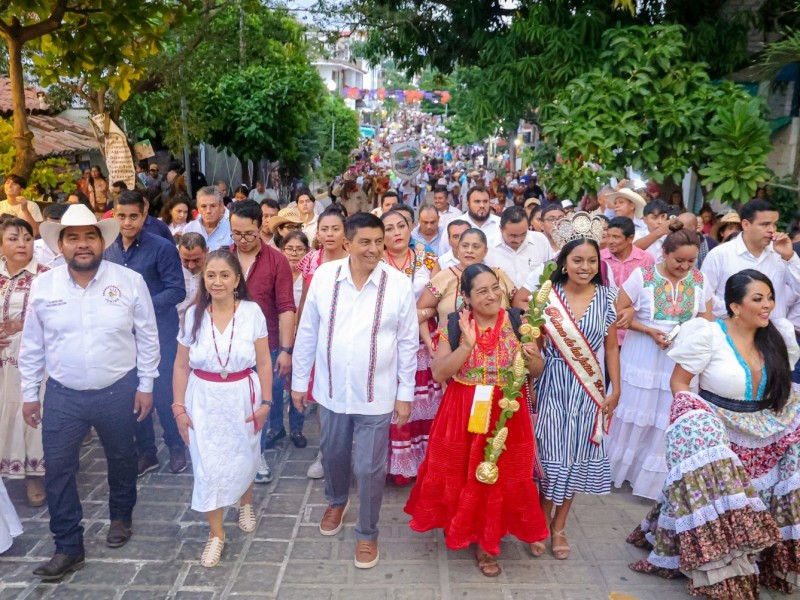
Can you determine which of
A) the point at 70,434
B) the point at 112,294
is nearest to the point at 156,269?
the point at 112,294

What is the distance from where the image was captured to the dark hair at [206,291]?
4.03m

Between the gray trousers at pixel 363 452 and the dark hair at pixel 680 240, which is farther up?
the dark hair at pixel 680 240

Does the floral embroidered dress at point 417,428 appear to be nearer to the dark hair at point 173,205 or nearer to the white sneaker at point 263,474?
the white sneaker at point 263,474

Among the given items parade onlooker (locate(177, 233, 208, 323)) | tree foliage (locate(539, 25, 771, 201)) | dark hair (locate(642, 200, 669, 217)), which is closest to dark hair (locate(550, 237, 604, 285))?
parade onlooker (locate(177, 233, 208, 323))

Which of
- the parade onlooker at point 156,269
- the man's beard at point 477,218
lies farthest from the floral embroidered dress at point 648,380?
the parade onlooker at point 156,269

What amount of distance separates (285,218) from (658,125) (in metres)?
4.66

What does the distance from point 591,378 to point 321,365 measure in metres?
1.62

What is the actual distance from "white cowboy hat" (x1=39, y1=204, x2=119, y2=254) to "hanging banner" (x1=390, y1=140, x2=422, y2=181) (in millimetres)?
11169

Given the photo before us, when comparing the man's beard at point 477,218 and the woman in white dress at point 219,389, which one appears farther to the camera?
the man's beard at point 477,218

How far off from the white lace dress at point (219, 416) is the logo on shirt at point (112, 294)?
0.41 metres

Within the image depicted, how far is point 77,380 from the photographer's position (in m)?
3.91

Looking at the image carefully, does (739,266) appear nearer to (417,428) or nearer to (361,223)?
→ (417,428)

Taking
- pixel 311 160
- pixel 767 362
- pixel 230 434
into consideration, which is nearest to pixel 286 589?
pixel 230 434

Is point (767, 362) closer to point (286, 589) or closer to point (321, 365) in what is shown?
point (321, 365)
